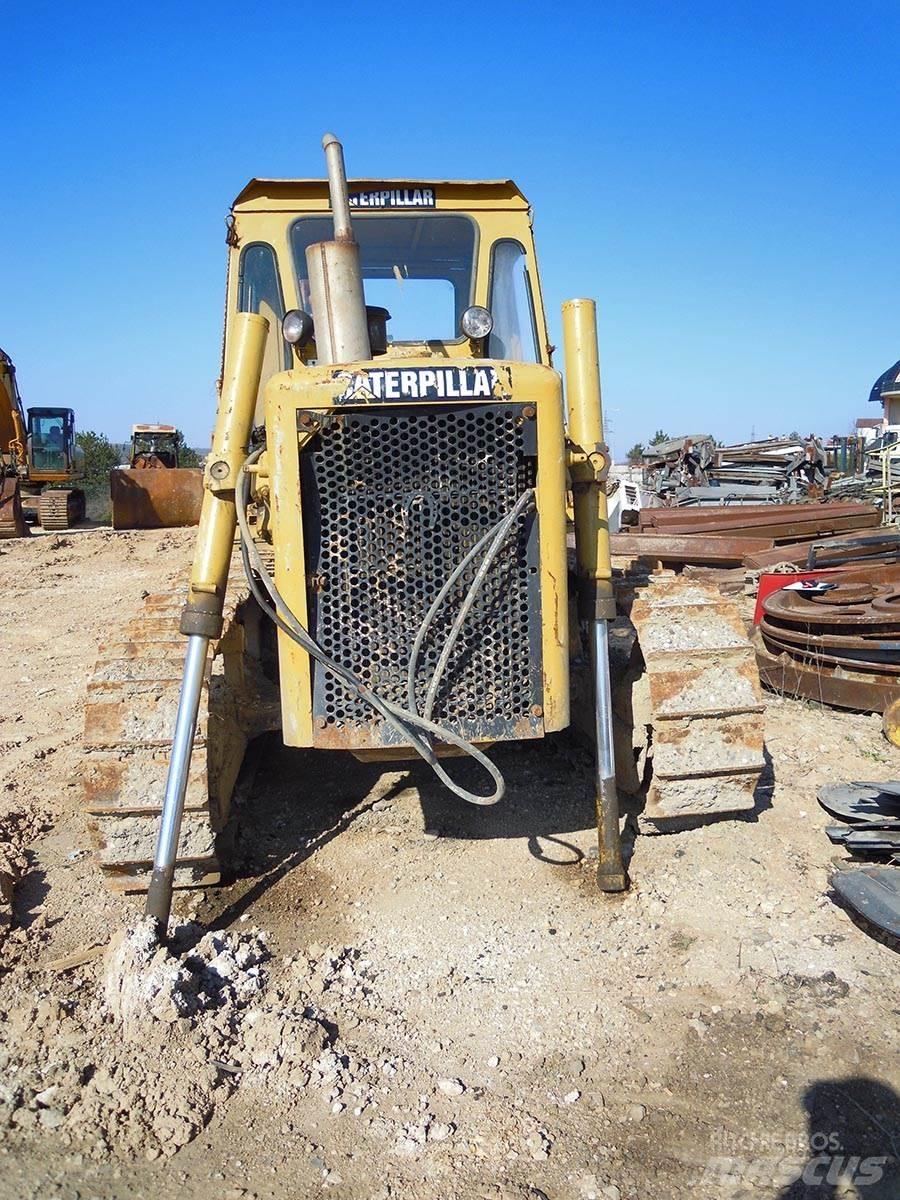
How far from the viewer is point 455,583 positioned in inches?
132

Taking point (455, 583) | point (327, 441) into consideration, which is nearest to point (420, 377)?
point (327, 441)

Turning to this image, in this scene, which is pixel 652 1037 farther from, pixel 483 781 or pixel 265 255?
pixel 265 255

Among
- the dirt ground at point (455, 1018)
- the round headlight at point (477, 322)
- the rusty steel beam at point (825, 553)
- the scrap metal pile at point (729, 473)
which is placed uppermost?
the round headlight at point (477, 322)

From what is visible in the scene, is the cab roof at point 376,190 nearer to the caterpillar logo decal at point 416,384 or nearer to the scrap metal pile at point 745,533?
the caterpillar logo decal at point 416,384

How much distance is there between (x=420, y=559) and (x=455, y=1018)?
1.49m

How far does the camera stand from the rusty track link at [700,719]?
3.81 metres

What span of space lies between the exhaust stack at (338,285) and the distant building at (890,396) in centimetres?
3754

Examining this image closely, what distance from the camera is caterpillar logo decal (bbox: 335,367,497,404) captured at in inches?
129

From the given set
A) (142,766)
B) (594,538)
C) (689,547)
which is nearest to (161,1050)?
(142,766)

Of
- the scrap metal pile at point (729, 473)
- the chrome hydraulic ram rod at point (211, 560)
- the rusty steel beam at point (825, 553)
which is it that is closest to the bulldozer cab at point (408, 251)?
the chrome hydraulic ram rod at point (211, 560)

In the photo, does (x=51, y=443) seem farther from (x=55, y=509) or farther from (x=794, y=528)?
(x=794, y=528)

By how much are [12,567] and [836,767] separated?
13.4 meters

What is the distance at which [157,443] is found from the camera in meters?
29.3

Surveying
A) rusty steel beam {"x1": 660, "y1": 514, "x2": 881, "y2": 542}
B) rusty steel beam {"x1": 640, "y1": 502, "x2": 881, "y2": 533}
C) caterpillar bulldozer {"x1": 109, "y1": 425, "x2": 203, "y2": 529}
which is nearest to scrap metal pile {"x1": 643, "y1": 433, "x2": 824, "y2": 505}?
rusty steel beam {"x1": 640, "y1": 502, "x2": 881, "y2": 533}
